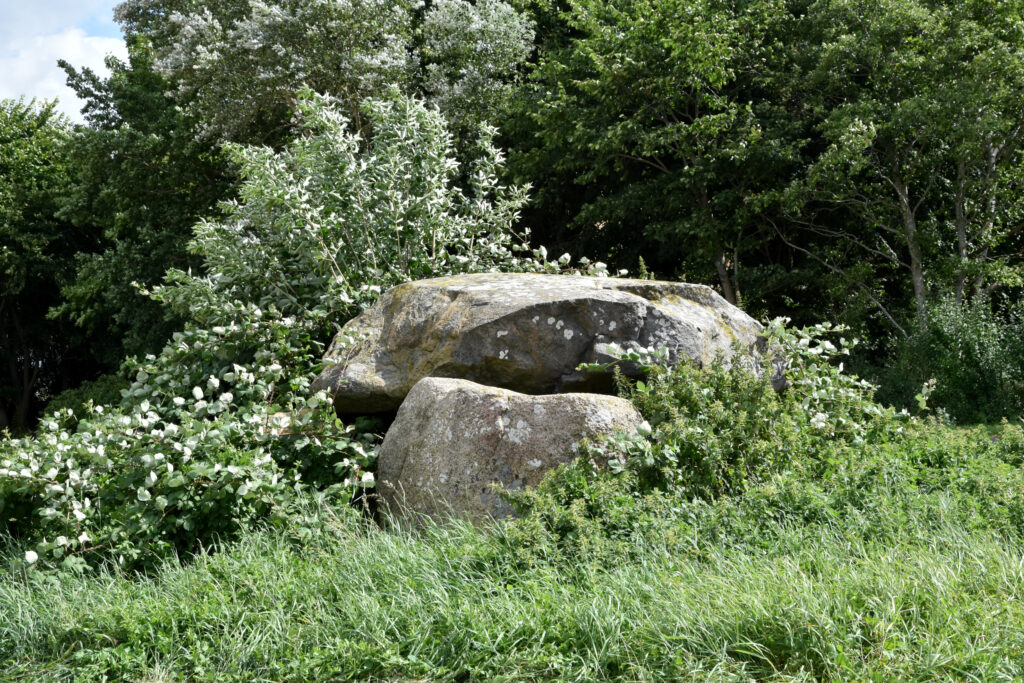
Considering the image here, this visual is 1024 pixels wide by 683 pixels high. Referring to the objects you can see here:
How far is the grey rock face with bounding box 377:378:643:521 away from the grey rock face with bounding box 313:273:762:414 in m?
0.79

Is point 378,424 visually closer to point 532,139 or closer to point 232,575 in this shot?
point 232,575

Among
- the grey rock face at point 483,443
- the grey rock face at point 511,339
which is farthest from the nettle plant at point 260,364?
the grey rock face at point 511,339

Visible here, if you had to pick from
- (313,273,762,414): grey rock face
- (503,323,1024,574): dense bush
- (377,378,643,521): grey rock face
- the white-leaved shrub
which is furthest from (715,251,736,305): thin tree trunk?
(377,378,643,521): grey rock face

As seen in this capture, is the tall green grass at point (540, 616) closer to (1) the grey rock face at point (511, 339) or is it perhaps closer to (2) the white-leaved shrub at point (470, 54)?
(1) the grey rock face at point (511, 339)

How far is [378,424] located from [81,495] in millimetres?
1993

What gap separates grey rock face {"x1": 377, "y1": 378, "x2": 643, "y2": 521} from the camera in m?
4.82

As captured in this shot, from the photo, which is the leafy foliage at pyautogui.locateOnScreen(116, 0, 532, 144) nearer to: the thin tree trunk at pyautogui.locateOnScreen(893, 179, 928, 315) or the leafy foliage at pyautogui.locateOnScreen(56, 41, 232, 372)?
the leafy foliage at pyautogui.locateOnScreen(56, 41, 232, 372)

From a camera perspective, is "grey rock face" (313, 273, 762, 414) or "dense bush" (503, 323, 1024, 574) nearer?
"dense bush" (503, 323, 1024, 574)

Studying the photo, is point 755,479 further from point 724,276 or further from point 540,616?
point 724,276

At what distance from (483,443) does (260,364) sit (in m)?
2.59

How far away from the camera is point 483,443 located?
4.92 m

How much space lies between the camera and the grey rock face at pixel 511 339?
5.98 meters

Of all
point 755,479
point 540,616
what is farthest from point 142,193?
point 540,616

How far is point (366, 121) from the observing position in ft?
52.3
